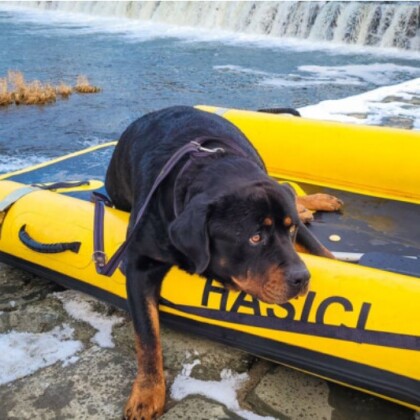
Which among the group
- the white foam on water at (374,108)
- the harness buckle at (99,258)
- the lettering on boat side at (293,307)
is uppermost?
the lettering on boat side at (293,307)

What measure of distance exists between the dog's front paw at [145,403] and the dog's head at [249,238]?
590 millimetres

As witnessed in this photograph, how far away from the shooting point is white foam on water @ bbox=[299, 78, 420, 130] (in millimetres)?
7562

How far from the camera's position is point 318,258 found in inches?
110

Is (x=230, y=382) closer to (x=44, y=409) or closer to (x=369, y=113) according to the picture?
(x=44, y=409)

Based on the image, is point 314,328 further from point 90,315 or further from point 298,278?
point 90,315

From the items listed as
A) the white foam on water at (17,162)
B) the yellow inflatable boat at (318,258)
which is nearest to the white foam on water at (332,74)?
the white foam on water at (17,162)

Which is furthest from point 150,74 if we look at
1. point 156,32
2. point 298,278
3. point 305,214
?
point 298,278

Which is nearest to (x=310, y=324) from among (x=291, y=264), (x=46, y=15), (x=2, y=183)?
(x=291, y=264)

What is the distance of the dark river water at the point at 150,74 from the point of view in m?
9.76

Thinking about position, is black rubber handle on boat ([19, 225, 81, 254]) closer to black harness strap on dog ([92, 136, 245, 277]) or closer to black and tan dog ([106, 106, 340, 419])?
black harness strap on dog ([92, 136, 245, 277])

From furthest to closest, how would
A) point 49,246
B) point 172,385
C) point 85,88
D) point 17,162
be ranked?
point 85,88 → point 17,162 → point 49,246 → point 172,385

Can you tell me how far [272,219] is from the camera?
2.37 m

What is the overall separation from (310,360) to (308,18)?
1908 centimetres

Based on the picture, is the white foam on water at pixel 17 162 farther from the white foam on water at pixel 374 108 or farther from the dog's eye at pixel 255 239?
the dog's eye at pixel 255 239
